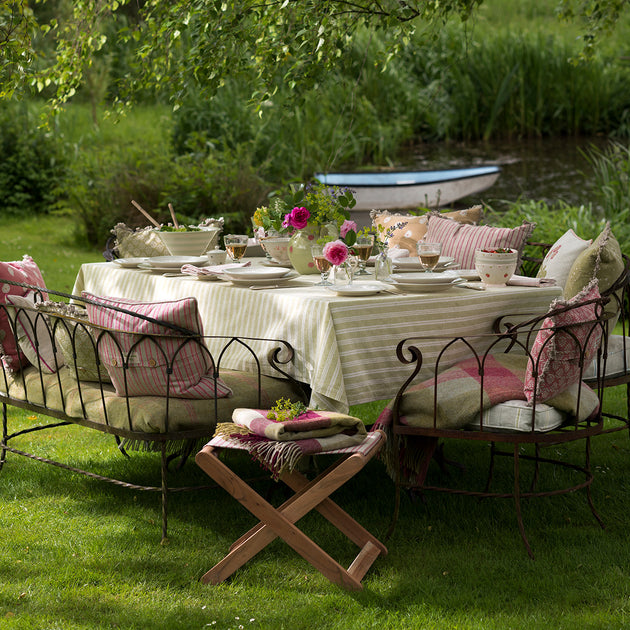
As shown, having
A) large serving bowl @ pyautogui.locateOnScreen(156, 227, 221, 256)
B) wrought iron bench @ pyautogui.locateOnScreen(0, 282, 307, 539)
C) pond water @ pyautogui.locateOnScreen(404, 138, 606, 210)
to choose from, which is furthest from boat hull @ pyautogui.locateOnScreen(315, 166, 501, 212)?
wrought iron bench @ pyautogui.locateOnScreen(0, 282, 307, 539)

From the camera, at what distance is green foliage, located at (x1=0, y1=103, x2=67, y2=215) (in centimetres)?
1301

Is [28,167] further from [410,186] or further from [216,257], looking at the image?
[216,257]

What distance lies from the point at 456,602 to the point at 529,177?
12.2 metres

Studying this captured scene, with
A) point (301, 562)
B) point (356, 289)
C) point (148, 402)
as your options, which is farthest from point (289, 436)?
point (356, 289)

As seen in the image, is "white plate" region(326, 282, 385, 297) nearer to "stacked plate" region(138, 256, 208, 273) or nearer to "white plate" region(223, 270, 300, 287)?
"white plate" region(223, 270, 300, 287)

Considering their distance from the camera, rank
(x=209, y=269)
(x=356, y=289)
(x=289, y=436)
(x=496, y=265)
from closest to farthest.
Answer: (x=289, y=436), (x=356, y=289), (x=496, y=265), (x=209, y=269)

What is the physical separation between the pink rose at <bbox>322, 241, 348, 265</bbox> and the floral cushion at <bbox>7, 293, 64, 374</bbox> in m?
1.16

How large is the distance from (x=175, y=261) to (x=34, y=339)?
81 centimetres

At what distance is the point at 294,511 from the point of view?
2.89 metres

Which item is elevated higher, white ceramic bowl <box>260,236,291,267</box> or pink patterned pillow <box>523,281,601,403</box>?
white ceramic bowl <box>260,236,291,267</box>

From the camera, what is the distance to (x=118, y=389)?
11.0 ft

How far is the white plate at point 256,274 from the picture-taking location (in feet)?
12.2

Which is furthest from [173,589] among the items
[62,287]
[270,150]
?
[270,150]

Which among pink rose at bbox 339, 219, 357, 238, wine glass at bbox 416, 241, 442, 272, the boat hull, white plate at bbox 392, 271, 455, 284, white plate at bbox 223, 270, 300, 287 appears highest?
pink rose at bbox 339, 219, 357, 238
